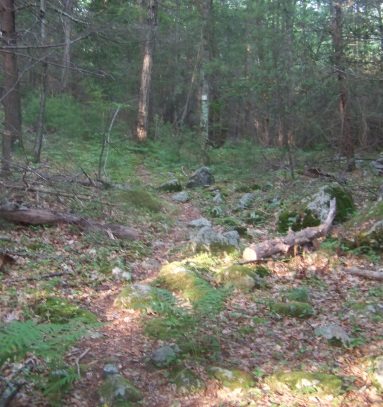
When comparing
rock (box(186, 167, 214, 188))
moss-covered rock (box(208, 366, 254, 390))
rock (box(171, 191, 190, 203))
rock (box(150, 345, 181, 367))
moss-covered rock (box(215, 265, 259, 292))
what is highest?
rock (box(186, 167, 214, 188))

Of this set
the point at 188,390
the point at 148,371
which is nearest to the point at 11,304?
the point at 148,371

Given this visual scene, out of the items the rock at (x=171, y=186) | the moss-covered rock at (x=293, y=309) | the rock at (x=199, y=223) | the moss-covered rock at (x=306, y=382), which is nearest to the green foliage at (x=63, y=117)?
the rock at (x=171, y=186)

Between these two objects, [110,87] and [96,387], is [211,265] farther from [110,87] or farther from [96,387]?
[110,87]

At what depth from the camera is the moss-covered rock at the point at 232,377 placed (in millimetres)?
4164

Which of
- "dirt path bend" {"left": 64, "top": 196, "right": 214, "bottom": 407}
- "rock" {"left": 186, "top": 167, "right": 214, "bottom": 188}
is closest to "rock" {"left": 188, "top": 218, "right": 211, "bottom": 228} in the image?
"dirt path bend" {"left": 64, "top": 196, "right": 214, "bottom": 407}

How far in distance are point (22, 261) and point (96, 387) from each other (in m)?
3.02

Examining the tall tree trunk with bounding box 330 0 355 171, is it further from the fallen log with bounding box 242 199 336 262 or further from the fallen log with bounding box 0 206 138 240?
the fallen log with bounding box 0 206 138 240

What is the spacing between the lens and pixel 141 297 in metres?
5.68

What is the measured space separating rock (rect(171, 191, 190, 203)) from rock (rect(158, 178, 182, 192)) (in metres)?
0.76

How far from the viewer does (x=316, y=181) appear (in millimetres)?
13117

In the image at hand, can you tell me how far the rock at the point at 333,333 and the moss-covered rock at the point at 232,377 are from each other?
1380 mm

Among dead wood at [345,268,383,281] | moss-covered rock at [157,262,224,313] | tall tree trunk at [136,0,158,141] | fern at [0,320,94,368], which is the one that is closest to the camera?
fern at [0,320,94,368]

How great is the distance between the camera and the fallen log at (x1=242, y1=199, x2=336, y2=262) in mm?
7930

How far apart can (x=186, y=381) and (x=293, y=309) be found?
2.34 metres
